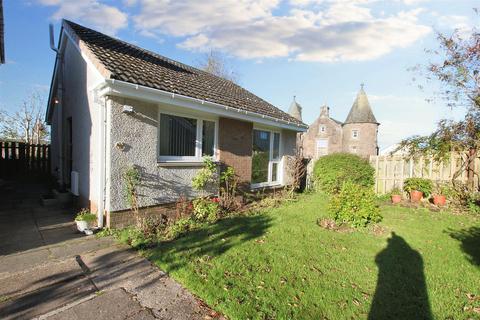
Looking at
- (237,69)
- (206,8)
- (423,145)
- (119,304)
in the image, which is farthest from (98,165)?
(237,69)

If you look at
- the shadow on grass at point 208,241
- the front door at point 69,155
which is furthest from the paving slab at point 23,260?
the front door at point 69,155

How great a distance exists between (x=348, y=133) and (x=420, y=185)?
35.5 m

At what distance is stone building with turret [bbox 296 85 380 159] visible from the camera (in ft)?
142

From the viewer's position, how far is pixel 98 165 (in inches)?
258

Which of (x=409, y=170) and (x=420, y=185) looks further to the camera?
(x=409, y=170)

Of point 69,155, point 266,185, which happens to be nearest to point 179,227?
point 266,185

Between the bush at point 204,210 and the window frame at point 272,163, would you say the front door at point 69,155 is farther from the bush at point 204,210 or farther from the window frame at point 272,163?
the window frame at point 272,163

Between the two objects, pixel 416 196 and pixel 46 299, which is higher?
pixel 416 196

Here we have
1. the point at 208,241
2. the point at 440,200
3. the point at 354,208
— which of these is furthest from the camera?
the point at 440,200

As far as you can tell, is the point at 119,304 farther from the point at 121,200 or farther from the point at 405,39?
the point at 405,39

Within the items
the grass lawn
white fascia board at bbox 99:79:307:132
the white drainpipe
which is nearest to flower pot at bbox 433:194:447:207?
the grass lawn

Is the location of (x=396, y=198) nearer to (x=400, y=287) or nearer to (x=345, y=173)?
(x=345, y=173)

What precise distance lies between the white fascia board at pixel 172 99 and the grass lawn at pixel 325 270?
3.39 metres

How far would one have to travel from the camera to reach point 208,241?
5574 mm
